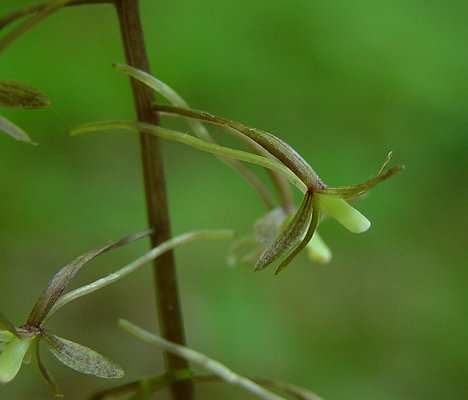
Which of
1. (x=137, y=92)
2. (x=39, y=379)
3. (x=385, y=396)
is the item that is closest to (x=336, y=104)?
(x=385, y=396)

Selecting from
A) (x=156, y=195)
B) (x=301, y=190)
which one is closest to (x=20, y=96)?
(x=156, y=195)

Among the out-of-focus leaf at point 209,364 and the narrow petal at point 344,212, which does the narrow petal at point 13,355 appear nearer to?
the out-of-focus leaf at point 209,364

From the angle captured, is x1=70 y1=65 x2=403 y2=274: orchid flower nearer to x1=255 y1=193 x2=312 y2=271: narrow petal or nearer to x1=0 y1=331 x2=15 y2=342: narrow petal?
x1=255 y1=193 x2=312 y2=271: narrow petal

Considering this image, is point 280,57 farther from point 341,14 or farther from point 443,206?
point 443,206

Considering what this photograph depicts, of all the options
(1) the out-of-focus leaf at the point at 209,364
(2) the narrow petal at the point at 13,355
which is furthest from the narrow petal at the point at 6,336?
(1) the out-of-focus leaf at the point at 209,364

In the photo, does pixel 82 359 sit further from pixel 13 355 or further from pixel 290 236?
pixel 290 236

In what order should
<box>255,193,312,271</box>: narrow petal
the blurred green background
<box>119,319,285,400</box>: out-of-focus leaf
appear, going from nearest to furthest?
<box>255,193,312,271</box>: narrow petal, <box>119,319,285,400</box>: out-of-focus leaf, the blurred green background

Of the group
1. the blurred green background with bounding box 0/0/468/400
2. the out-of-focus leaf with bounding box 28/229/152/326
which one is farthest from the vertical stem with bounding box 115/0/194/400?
the blurred green background with bounding box 0/0/468/400
